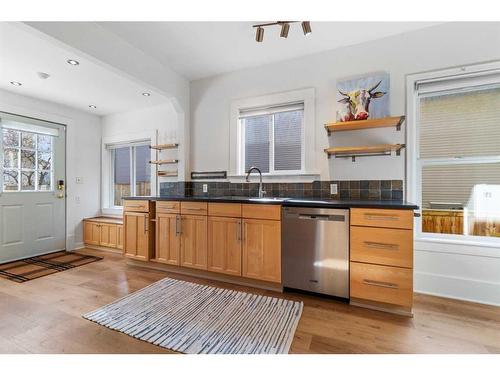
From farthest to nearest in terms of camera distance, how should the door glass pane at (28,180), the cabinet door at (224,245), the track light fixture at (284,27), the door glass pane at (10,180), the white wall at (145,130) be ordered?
the white wall at (145,130), the door glass pane at (28,180), the door glass pane at (10,180), the cabinet door at (224,245), the track light fixture at (284,27)

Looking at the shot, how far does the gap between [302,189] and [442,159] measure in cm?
141

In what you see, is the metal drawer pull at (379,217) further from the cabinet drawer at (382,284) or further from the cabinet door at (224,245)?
the cabinet door at (224,245)

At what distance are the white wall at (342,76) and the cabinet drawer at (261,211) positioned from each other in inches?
33.0

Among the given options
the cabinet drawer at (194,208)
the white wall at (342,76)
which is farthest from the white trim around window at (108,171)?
the cabinet drawer at (194,208)

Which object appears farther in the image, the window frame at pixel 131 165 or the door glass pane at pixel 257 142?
the window frame at pixel 131 165

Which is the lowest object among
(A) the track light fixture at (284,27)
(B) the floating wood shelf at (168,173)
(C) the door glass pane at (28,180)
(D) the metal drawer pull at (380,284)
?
(D) the metal drawer pull at (380,284)

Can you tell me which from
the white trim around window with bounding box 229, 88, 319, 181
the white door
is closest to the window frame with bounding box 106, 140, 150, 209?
the white door

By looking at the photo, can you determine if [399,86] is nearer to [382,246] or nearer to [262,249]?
[382,246]

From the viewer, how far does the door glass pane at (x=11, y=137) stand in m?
3.28

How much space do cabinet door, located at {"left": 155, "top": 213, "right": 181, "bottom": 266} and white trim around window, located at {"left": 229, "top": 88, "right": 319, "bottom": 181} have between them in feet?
3.23

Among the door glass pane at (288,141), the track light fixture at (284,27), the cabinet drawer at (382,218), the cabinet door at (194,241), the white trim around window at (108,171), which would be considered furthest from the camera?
the white trim around window at (108,171)

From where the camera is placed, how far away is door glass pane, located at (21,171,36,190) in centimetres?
345

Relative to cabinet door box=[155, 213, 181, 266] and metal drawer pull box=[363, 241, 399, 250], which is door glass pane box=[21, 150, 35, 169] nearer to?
cabinet door box=[155, 213, 181, 266]
